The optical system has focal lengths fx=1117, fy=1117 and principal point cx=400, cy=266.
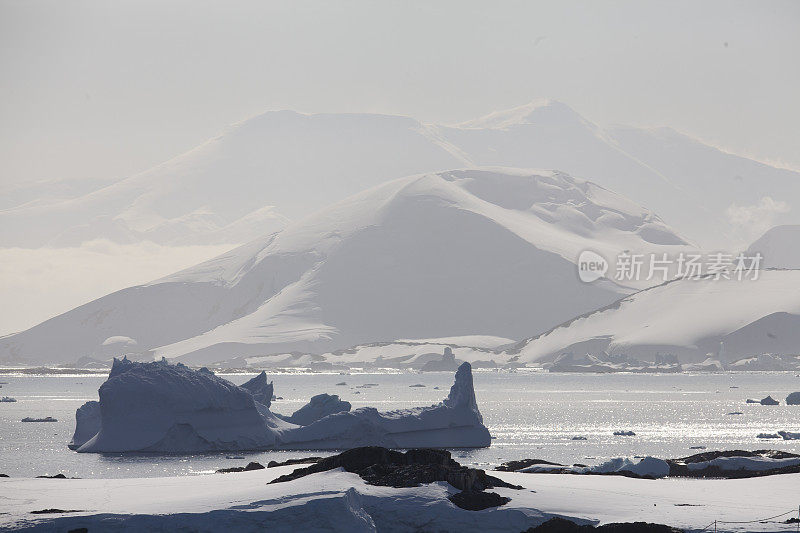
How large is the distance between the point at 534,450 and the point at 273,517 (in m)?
46.4

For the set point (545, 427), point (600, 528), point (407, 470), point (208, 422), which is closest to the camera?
point (600, 528)

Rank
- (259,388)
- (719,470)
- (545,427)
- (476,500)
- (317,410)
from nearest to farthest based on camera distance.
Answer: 1. (476,500)
2. (719,470)
3. (317,410)
4. (259,388)
5. (545,427)

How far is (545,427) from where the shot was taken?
100 metres

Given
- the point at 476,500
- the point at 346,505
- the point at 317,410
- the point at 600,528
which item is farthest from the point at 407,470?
the point at 317,410

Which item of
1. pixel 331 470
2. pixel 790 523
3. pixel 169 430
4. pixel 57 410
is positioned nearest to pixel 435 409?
pixel 169 430

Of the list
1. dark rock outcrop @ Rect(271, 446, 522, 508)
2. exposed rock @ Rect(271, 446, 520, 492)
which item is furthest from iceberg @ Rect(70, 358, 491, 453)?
dark rock outcrop @ Rect(271, 446, 522, 508)

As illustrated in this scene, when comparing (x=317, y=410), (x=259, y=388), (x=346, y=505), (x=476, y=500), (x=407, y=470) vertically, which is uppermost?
(x=259, y=388)

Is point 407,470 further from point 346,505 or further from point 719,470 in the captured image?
point 719,470

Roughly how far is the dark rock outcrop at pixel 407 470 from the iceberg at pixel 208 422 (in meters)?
32.8

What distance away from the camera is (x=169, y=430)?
72.2 m

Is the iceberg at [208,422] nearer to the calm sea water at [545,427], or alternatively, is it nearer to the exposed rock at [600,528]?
the calm sea water at [545,427]

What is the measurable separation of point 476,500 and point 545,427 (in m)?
65.6

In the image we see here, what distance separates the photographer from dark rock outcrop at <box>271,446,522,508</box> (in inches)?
1453

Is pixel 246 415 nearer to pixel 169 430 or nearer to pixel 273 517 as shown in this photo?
pixel 169 430
